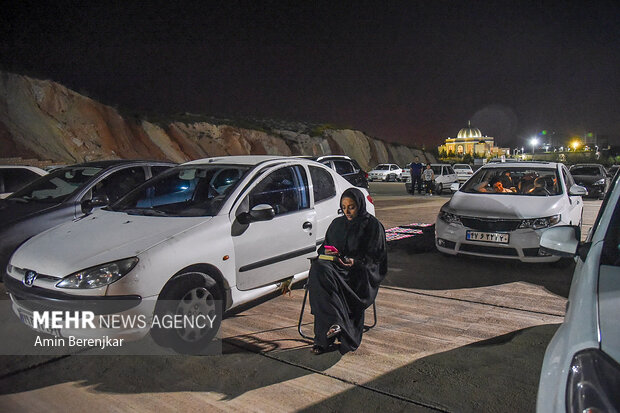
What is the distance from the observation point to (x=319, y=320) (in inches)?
139

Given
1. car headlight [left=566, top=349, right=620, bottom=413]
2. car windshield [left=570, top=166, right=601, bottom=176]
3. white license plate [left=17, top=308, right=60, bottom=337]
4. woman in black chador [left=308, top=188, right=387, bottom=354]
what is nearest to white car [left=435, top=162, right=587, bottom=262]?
woman in black chador [left=308, top=188, right=387, bottom=354]

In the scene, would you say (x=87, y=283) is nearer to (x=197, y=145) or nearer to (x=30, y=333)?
(x=30, y=333)

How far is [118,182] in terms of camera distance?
6543mm

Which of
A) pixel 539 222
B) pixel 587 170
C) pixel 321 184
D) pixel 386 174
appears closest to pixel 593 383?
pixel 321 184

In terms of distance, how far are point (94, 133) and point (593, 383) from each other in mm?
34895

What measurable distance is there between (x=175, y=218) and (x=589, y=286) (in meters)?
3.14

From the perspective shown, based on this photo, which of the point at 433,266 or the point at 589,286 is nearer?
the point at 589,286

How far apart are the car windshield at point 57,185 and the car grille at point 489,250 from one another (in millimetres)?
5325

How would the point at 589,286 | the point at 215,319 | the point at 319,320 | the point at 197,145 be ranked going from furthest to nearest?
the point at 197,145
the point at 215,319
the point at 319,320
the point at 589,286

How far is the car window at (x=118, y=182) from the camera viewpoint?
20.9 feet

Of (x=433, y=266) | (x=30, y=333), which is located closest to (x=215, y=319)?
(x=30, y=333)

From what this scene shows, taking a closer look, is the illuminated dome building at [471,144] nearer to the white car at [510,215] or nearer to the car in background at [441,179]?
the car in background at [441,179]

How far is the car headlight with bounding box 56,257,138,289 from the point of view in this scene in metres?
3.22

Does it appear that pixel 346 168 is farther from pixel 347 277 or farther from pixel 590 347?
pixel 590 347
